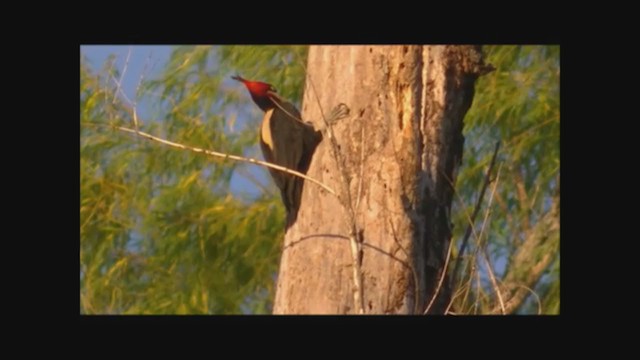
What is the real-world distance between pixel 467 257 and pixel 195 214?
3172 mm

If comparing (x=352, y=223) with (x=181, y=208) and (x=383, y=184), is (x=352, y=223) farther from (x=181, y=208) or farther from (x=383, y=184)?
(x=181, y=208)

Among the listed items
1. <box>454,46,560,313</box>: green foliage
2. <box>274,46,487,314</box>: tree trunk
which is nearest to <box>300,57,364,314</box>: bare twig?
<box>274,46,487,314</box>: tree trunk

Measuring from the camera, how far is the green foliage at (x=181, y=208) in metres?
6.70

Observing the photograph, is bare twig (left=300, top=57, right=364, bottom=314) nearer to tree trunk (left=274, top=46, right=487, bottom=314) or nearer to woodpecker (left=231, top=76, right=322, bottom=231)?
tree trunk (left=274, top=46, right=487, bottom=314)

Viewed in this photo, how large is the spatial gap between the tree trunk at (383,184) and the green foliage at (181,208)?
2.68m

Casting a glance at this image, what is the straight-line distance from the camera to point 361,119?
3.80m

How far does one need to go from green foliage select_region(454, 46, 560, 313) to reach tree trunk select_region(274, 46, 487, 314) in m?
2.55

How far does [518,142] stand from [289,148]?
9.07ft

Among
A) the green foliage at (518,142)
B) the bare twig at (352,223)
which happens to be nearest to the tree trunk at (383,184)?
the bare twig at (352,223)

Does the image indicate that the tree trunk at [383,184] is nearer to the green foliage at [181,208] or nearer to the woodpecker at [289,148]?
the woodpecker at [289,148]

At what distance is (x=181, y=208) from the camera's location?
22.5ft

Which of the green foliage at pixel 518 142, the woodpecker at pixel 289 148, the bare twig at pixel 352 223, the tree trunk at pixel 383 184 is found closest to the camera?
the bare twig at pixel 352 223

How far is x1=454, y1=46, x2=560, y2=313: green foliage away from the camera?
257 inches

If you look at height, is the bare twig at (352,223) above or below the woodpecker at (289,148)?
below
